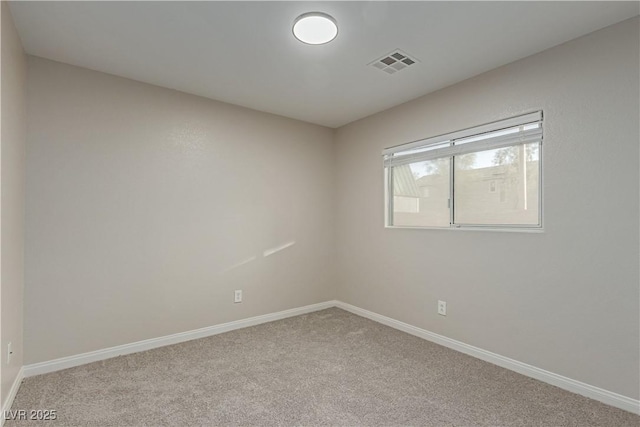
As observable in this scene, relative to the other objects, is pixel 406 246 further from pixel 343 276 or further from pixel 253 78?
pixel 253 78

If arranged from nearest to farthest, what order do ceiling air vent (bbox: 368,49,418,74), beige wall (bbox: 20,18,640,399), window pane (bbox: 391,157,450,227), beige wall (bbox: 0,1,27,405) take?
beige wall (bbox: 0,1,27,405)
beige wall (bbox: 20,18,640,399)
ceiling air vent (bbox: 368,49,418,74)
window pane (bbox: 391,157,450,227)

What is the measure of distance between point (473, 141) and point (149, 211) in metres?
2.92

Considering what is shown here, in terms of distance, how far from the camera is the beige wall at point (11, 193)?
74.1 inches

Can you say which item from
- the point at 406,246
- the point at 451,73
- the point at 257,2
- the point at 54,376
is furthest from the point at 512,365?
the point at 54,376

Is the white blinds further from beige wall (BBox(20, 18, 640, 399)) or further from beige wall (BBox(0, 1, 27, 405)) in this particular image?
beige wall (BBox(0, 1, 27, 405))

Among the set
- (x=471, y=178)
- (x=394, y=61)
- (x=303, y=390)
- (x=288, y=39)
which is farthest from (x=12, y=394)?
(x=471, y=178)

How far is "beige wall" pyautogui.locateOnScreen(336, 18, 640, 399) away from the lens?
2.04 meters

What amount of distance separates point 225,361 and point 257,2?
2565mm

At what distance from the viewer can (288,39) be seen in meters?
2.25

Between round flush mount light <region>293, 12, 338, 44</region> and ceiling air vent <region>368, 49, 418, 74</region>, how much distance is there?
0.49m

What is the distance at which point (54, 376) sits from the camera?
94.7 inches

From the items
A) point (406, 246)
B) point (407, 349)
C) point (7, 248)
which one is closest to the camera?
point (7, 248)

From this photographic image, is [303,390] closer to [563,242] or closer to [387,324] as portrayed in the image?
[387,324]

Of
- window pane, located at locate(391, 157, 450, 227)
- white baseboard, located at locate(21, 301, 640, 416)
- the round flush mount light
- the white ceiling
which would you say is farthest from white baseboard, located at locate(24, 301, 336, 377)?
the round flush mount light
